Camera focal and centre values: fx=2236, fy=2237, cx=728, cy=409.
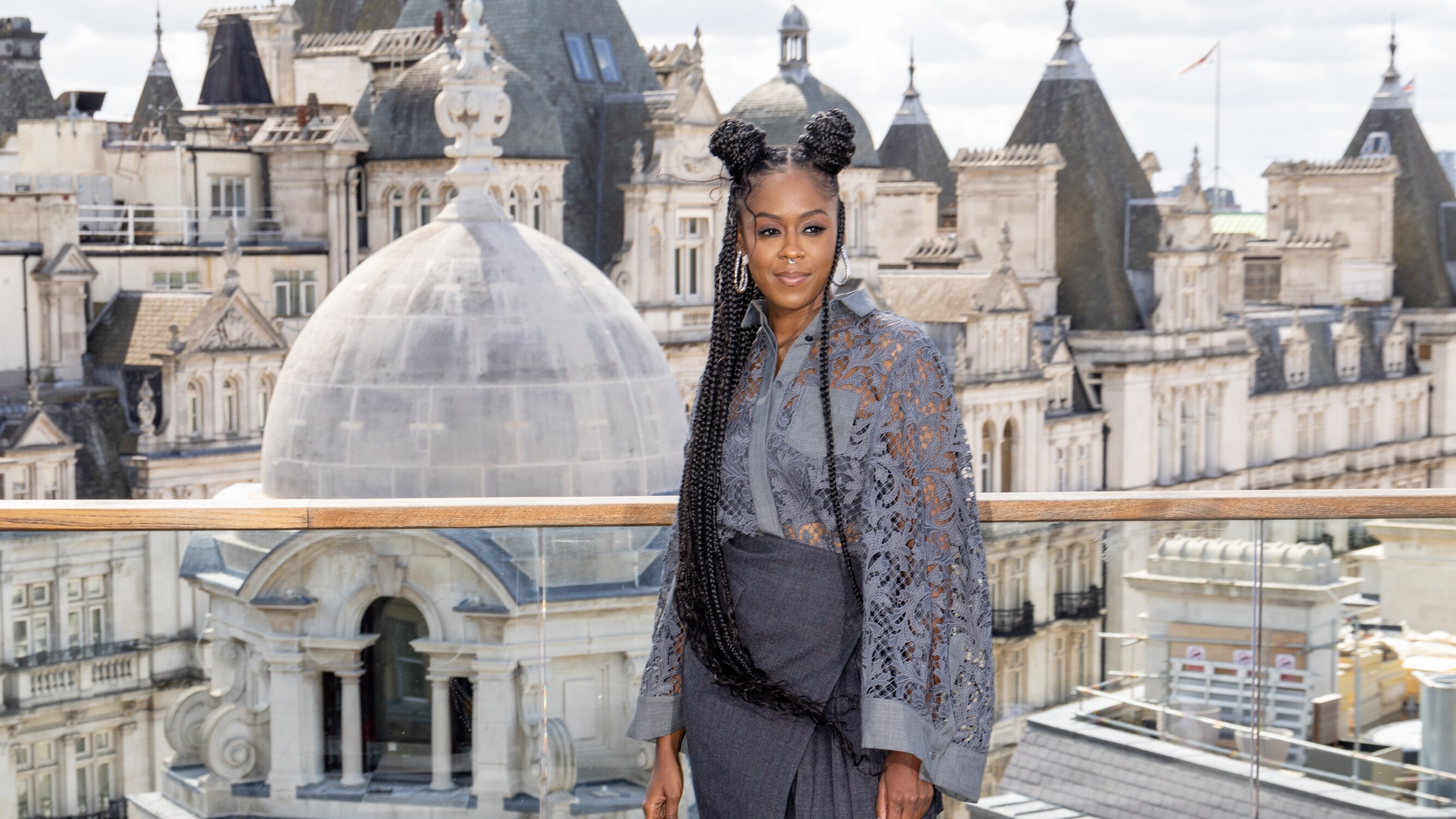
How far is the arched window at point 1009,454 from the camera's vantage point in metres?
49.1

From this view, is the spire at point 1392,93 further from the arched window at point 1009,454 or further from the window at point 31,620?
the window at point 31,620

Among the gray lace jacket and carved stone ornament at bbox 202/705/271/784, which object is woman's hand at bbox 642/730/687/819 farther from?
carved stone ornament at bbox 202/705/271/784

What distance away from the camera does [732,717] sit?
4758mm

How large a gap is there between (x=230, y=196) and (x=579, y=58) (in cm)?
962

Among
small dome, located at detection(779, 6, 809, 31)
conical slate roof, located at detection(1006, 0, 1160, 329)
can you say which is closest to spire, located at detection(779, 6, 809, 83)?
small dome, located at detection(779, 6, 809, 31)

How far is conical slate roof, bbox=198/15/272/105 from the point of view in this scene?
50656 mm

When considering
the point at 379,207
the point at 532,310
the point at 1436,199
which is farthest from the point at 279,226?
the point at 1436,199

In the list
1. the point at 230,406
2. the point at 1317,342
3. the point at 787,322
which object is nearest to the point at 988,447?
the point at 1317,342

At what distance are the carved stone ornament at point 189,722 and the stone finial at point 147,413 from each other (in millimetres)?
30540

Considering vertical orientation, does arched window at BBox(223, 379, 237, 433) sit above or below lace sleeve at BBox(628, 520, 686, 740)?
below

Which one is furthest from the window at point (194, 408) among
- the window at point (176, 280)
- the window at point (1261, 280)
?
the window at point (1261, 280)

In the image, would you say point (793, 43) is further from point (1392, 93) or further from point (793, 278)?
point (793, 278)

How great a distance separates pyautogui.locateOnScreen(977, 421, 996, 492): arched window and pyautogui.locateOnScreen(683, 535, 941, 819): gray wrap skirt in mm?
43867

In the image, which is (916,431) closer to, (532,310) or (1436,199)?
(532,310)
